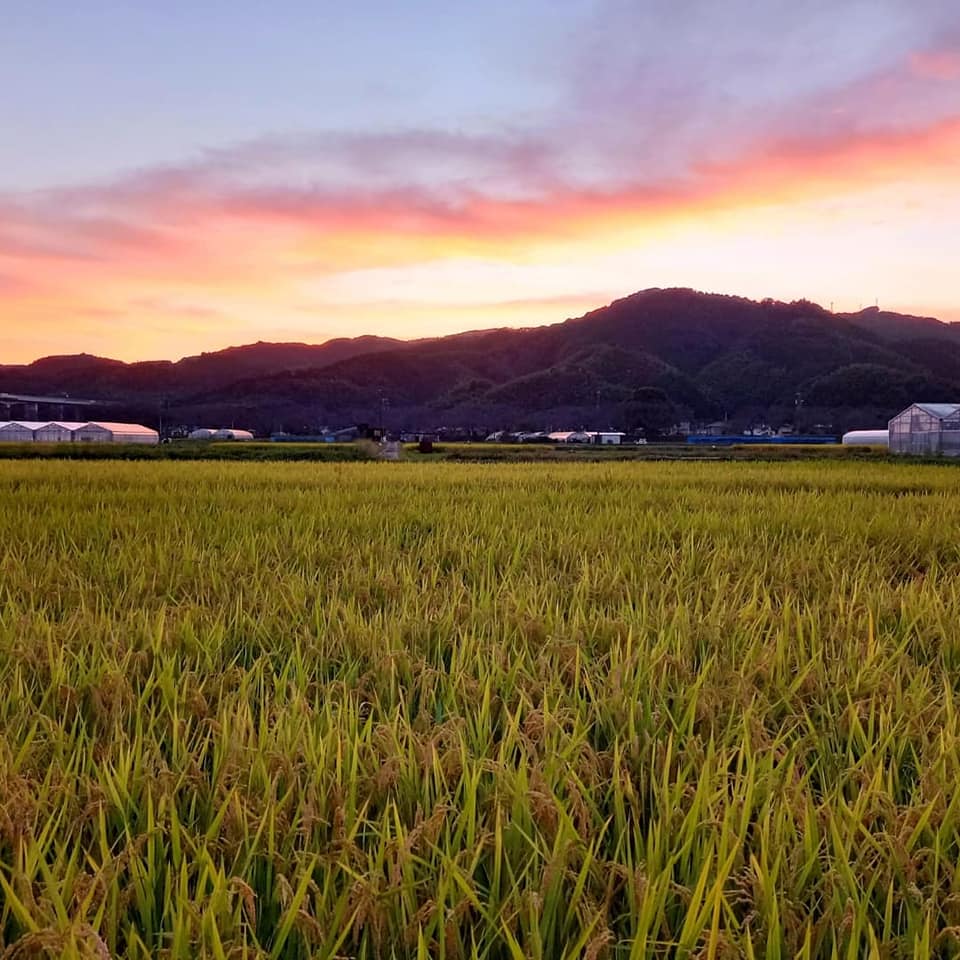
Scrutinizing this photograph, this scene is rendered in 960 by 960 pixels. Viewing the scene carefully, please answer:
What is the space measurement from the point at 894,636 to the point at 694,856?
6.58 feet

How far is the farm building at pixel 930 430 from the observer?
100 feet

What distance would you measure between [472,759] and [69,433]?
57.9 m

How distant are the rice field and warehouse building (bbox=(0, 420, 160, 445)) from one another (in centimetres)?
4933

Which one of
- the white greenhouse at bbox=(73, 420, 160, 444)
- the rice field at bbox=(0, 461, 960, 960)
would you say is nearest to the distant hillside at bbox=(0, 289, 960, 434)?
the white greenhouse at bbox=(73, 420, 160, 444)

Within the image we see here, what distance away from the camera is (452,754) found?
1482 mm

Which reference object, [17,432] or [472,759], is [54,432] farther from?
[472,759]

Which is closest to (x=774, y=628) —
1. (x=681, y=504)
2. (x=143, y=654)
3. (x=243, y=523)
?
(x=143, y=654)

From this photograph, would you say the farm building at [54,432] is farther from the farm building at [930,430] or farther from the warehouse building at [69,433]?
the farm building at [930,430]

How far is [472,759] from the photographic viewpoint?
149 centimetres

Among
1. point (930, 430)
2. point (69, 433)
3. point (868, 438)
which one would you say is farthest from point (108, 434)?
point (868, 438)

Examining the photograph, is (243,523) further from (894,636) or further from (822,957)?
(822,957)

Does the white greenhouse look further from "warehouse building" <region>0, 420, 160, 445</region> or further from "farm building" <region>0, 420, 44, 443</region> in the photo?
"farm building" <region>0, 420, 44, 443</region>

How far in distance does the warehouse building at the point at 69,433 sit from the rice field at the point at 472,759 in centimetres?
4933

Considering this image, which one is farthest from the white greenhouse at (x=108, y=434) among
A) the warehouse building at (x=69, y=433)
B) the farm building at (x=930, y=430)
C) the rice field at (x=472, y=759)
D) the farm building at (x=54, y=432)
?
the rice field at (x=472, y=759)
